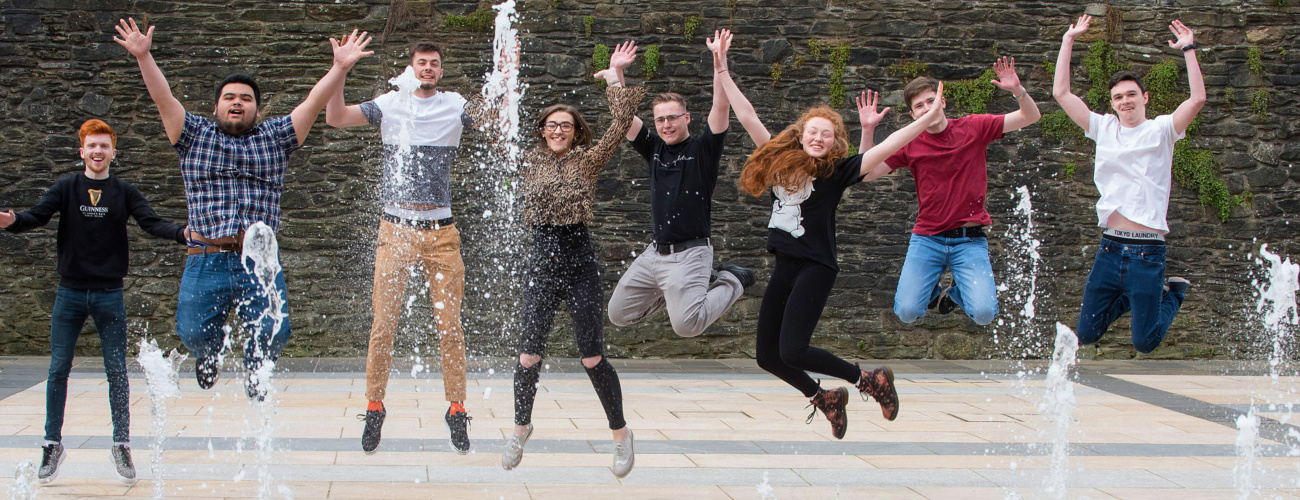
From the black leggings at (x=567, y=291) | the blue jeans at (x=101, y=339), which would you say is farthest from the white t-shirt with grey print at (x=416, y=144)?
the blue jeans at (x=101, y=339)

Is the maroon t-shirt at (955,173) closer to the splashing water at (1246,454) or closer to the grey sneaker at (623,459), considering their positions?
the splashing water at (1246,454)

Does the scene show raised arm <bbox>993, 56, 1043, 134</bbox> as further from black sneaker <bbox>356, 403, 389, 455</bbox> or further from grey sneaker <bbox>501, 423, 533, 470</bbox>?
black sneaker <bbox>356, 403, 389, 455</bbox>

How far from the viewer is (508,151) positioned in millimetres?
8125

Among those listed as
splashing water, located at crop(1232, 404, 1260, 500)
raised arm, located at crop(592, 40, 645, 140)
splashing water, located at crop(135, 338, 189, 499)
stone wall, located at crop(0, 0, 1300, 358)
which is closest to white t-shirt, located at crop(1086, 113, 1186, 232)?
splashing water, located at crop(1232, 404, 1260, 500)

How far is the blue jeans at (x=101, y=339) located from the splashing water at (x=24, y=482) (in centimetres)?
18

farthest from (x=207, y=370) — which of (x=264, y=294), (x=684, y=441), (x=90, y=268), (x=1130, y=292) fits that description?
(x=1130, y=292)

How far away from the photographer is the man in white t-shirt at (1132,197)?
4977mm

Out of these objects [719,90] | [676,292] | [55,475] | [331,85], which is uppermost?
[719,90]

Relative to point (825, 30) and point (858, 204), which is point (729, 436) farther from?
point (825, 30)

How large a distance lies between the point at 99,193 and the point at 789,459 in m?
3.23

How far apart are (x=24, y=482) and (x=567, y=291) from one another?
2.25 m

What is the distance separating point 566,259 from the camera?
4.30 m

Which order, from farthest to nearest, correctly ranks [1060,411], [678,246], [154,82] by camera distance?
[1060,411], [678,246], [154,82]

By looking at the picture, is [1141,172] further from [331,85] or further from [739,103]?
[331,85]
